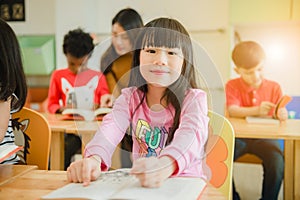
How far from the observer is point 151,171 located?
0.63 meters

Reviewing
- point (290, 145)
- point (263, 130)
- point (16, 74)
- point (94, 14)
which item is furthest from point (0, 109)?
point (94, 14)

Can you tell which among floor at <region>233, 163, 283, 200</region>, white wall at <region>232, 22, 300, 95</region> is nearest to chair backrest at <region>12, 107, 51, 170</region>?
floor at <region>233, 163, 283, 200</region>

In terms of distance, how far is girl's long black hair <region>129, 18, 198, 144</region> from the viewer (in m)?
0.72

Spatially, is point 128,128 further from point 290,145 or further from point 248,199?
point 248,199

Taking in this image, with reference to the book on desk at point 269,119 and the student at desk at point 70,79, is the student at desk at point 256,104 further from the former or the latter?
the student at desk at point 70,79

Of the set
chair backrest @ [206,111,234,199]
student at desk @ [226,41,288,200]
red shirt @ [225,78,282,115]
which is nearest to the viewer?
chair backrest @ [206,111,234,199]

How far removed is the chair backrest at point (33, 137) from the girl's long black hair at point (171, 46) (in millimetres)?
387

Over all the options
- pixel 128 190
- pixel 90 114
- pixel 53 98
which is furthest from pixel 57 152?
pixel 128 190

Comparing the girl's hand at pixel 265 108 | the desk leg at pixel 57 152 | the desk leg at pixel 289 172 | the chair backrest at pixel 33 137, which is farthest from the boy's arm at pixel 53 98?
the desk leg at pixel 289 172

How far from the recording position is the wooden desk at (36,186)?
2.20 ft

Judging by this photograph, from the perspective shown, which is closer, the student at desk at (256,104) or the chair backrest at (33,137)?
the chair backrest at (33,137)

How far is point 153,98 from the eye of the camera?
2.68ft

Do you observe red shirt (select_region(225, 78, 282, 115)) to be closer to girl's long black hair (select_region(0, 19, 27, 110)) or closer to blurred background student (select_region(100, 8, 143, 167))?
blurred background student (select_region(100, 8, 143, 167))

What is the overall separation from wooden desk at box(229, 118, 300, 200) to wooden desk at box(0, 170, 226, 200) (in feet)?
2.52
